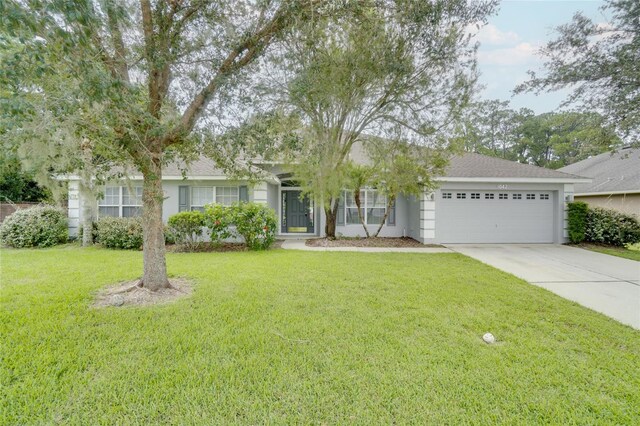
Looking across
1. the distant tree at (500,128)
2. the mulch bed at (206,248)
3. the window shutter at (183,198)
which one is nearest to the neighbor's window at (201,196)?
the window shutter at (183,198)

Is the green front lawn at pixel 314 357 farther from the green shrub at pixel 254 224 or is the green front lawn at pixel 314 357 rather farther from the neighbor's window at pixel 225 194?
the neighbor's window at pixel 225 194

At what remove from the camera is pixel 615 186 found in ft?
46.0

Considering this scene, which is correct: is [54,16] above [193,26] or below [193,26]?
below

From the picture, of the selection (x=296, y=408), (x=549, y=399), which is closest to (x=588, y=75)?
(x=549, y=399)

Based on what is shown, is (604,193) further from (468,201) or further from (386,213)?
(386,213)

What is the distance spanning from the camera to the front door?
13.6 meters

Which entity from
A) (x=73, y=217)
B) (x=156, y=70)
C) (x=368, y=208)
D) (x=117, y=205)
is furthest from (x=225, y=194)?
(x=156, y=70)

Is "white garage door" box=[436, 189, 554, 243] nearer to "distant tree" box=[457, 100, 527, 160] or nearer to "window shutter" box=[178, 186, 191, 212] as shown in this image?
"window shutter" box=[178, 186, 191, 212]

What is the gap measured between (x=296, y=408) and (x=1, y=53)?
155 inches

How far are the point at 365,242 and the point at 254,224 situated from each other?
4248 mm

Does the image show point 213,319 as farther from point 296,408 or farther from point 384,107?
point 384,107

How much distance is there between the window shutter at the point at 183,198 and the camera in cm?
1144

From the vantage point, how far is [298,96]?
551 centimetres

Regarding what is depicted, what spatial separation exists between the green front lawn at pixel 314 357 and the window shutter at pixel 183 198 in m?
5.80
